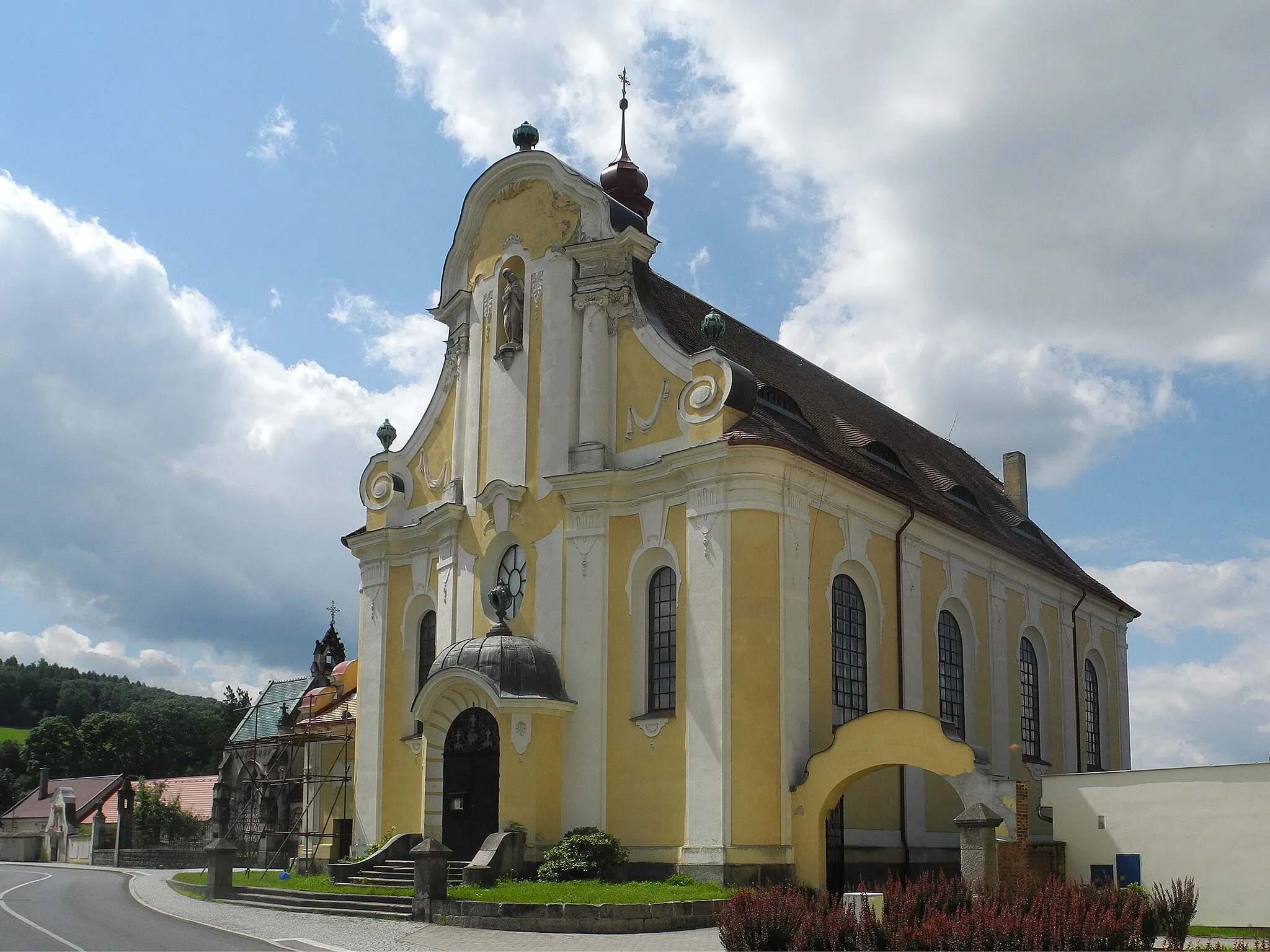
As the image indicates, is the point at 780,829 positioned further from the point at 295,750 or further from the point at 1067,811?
the point at 295,750

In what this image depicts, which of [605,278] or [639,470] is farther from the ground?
[605,278]

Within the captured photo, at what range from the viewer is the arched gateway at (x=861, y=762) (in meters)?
23.3

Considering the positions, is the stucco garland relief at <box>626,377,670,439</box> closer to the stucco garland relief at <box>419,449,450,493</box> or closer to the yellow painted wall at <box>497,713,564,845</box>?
the stucco garland relief at <box>419,449,450,493</box>

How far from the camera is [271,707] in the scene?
4978 centimetres

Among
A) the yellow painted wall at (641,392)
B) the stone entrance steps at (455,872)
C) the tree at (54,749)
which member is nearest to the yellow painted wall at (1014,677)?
the yellow painted wall at (641,392)

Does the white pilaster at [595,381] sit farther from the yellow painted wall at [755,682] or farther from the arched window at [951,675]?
the arched window at [951,675]

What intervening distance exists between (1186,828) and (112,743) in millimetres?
89245

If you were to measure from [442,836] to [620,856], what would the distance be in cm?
470

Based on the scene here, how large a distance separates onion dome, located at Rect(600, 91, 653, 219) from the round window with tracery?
11153mm

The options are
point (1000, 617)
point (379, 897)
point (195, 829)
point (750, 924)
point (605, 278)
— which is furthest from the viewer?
point (195, 829)

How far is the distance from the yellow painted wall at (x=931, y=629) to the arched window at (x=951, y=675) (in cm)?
54

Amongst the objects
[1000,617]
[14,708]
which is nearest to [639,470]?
[1000,617]

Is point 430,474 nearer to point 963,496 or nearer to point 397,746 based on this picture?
point 397,746

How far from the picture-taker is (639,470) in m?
26.8
